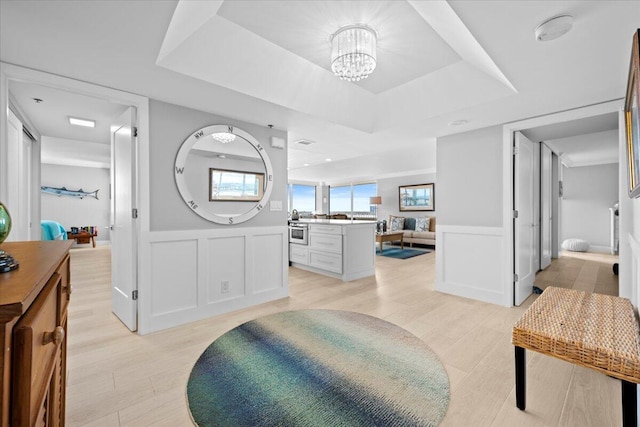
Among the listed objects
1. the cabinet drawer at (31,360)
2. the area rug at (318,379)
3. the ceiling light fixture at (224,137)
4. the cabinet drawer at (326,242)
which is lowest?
the area rug at (318,379)

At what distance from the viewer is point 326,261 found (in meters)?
4.54

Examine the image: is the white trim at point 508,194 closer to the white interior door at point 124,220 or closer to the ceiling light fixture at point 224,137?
the ceiling light fixture at point 224,137

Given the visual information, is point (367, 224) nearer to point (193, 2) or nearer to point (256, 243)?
point (256, 243)

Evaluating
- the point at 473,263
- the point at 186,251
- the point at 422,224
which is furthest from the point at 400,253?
the point at 186,251

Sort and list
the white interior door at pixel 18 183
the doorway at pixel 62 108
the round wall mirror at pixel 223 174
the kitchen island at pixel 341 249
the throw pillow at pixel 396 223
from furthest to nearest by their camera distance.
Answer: the throw pillow at pixel 396 223 < the kitchen island at pixel 341 249 < the round wall mirror at pixel 223 174 < the white interior door at pixel 18 183 < the doorway at pixel 62 108

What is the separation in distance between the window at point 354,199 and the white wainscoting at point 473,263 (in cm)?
645

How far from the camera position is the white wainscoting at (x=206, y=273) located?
2510 millimetres

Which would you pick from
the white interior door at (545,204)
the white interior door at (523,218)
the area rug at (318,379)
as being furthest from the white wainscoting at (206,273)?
the white interior door at (545,204)

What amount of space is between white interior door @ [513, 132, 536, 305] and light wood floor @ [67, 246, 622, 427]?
413 millimetres

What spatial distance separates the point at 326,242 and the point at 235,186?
1935 mm

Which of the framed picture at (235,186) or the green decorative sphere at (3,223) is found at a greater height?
the framed picture at (235,186)

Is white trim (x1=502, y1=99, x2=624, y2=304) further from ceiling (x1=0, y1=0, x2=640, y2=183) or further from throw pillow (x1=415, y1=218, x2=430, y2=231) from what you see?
throw pillow (x1=415, y1=218, x2=430, y2=231)

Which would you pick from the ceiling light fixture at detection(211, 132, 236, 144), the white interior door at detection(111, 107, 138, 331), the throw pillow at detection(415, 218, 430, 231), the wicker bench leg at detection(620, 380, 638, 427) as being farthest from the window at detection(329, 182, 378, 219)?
the wicker bench leg at detection(620, 380, 638, 427)

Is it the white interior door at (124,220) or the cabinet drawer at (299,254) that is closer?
the white interior door at (124,220)
